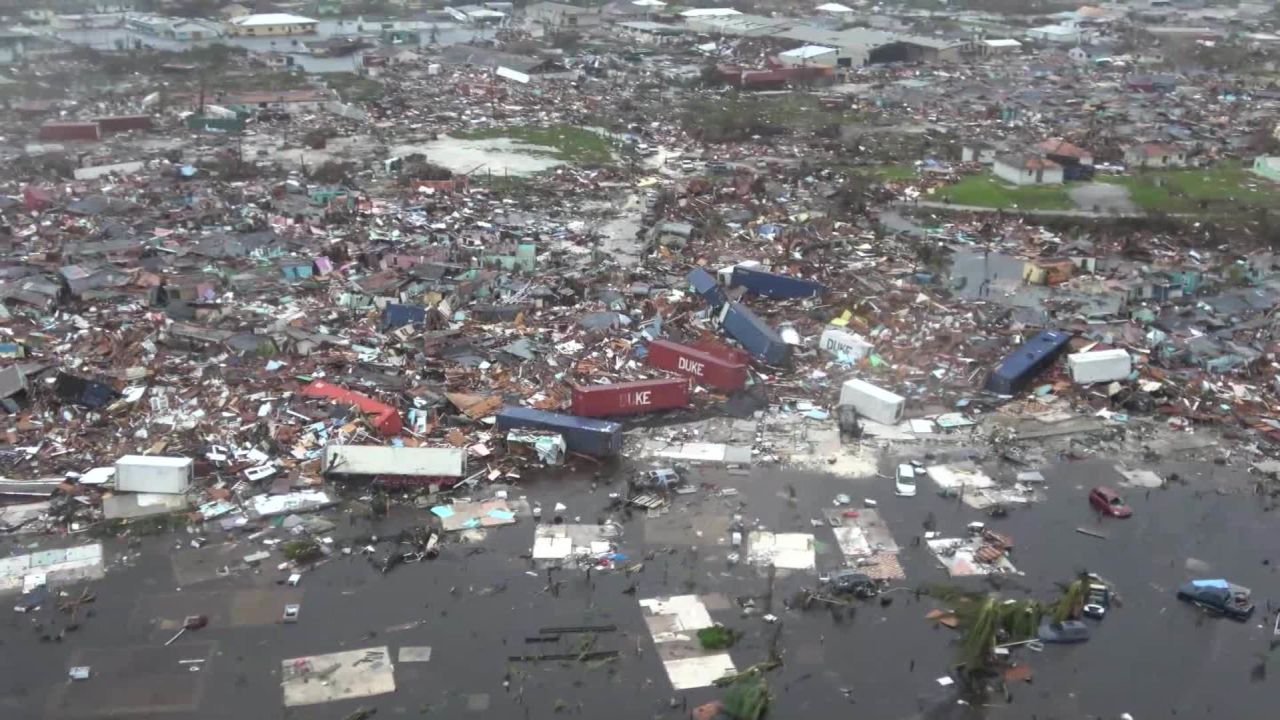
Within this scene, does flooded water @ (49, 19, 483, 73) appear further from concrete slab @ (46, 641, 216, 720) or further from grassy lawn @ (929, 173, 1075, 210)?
concrete slab @ (46, 641, 216, 720)

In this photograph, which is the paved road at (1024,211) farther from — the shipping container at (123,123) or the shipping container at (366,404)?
the shipping container at (123,123)

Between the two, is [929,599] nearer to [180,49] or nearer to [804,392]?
[804,392]

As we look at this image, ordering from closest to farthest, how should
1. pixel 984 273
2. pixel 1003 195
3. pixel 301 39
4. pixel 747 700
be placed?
1. pixel 747 700
2. pixel 984 273
3. pixel 1003 195
4. pixel 301 39

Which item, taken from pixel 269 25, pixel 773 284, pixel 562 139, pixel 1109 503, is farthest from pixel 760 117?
pixel 269 25

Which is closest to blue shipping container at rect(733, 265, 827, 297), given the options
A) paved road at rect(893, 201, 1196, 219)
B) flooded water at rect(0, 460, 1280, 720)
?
flooded water at rect(0, 460, 1280, 720)

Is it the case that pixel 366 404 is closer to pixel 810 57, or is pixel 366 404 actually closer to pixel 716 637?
pixel 716 637

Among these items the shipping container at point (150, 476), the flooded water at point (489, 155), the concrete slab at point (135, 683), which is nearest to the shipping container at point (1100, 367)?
the concrete slab at point (135, 683)

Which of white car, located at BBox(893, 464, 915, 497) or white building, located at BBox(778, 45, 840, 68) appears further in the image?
white building, located at BBox(778, 45, 840, 68)

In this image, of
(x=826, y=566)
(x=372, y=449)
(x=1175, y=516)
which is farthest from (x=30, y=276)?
(x=1175, y=516)
